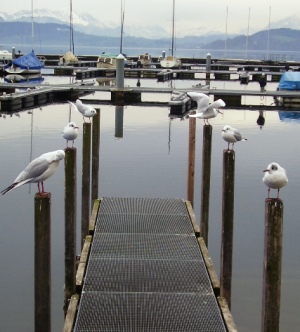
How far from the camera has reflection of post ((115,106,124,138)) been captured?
24.0 meters

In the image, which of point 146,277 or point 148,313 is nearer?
point 148,313

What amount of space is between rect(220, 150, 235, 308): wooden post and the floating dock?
0.19 m

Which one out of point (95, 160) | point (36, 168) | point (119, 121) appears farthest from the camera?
point (119, 121)

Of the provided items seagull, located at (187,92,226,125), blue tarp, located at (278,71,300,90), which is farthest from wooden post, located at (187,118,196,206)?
blue tarp, located at (278,71,300,90)

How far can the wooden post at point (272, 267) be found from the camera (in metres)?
5.88

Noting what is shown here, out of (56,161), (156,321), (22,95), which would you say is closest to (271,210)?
(156,321)

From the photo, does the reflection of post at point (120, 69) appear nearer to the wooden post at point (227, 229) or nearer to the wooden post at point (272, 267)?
the wooden post at point (227, 229)

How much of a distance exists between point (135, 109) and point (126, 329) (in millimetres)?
24353

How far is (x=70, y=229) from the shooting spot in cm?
796

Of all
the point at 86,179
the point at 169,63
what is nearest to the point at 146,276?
the point at 86,179

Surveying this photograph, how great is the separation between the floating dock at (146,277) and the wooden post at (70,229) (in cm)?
14

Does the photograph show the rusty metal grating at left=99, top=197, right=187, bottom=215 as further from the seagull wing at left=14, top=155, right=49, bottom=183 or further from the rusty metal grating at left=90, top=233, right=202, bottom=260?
the seagull wing at left=14, top=155, right=49, bottom=183

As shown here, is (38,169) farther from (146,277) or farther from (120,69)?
(120,69)

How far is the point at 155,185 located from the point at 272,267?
9860 mm
